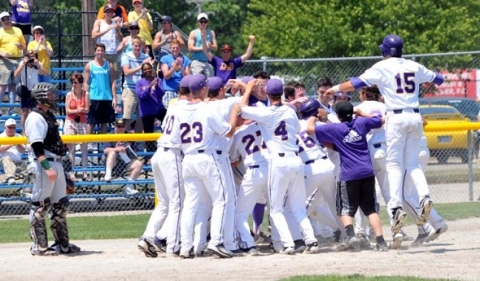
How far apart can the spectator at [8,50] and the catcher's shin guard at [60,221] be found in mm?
8485

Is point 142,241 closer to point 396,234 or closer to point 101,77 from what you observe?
point 396,234

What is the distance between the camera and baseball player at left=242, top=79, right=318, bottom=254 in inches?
522

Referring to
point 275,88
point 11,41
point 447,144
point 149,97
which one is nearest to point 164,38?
point 149,97

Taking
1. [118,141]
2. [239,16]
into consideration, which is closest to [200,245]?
[118,141]

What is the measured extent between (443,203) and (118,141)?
6192mm

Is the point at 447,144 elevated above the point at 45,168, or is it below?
above

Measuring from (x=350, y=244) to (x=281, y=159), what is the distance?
1402 millimetres

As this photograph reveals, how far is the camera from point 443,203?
2031 cm

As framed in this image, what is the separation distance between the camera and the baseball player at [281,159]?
13.2 meters

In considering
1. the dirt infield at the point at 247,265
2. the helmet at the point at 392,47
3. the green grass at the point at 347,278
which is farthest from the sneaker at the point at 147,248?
the helmet at the point at 392,47

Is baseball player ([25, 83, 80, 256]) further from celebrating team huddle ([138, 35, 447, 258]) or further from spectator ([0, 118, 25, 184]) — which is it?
spectator ([0, 118, 25, 184])

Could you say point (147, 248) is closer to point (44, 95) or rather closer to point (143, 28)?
point (44, 95)

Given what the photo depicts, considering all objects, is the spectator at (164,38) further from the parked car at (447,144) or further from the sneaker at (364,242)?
the sneaker at (364,242)

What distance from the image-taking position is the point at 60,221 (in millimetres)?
13664
